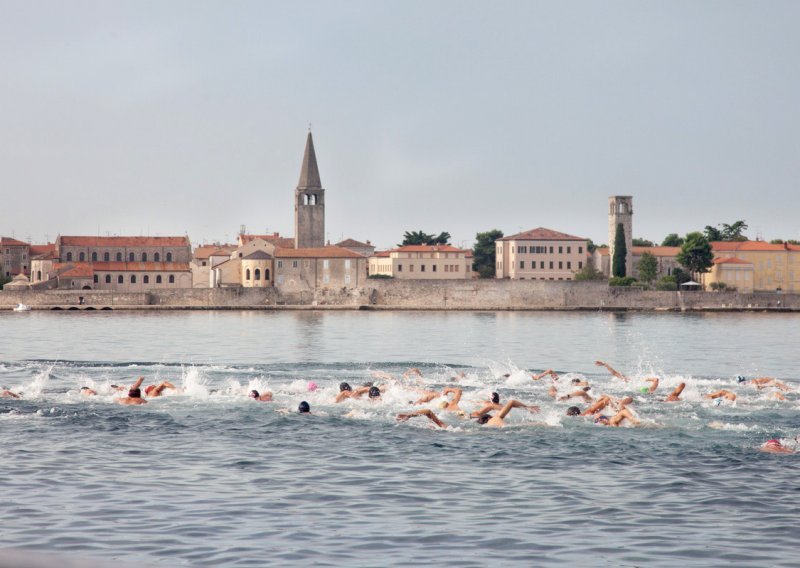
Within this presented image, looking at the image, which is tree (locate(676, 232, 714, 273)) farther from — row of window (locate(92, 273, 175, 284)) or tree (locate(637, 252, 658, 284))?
row of window (locate(92, 273, 175, 284))

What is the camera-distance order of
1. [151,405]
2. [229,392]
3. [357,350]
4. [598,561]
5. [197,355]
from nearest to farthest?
[598,561] < [151,405] < [229,392] < [197,355] < [357,350]

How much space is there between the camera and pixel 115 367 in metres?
38.5

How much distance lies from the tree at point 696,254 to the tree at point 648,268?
358cm

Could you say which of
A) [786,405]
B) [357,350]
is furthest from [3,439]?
[357,350]

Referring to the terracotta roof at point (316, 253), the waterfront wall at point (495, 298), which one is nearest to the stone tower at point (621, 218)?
the waterfront wall at point (495, 298)

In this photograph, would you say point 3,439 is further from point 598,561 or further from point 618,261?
point 618,261

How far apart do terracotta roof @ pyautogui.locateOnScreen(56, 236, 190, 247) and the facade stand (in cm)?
1002

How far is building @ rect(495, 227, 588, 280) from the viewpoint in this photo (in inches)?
5143

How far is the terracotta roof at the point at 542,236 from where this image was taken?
429ft

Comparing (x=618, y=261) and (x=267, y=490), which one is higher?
(x=618, y=261)

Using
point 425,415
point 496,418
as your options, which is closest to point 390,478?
point 496,418

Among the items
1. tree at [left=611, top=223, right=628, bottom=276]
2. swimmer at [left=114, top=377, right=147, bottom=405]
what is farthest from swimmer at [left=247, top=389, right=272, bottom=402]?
tree at [left=611, top=223, right=628, bottom=276]

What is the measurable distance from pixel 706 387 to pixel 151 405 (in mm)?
15718

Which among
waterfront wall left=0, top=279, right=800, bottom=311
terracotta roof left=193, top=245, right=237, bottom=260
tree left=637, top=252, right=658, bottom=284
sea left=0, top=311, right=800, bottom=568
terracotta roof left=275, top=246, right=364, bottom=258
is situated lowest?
sea left=0, top=311, right=800, bottom=568
